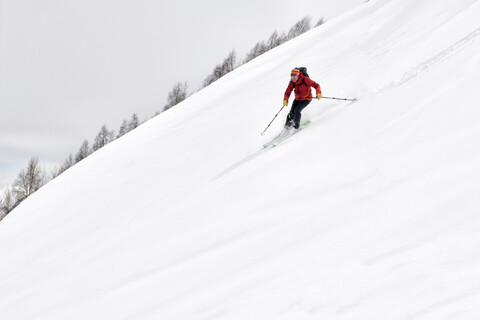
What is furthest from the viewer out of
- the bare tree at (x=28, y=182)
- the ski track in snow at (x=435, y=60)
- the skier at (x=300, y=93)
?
the bare tree at (x=28, y=182)

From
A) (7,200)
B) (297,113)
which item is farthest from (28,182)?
(297,113)

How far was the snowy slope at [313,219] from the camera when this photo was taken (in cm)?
232

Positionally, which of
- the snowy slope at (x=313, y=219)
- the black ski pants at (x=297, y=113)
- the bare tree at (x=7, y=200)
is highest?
the bare tree at (x=7, y=200)

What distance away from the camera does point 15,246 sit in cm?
979

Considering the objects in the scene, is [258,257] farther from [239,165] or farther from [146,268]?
[239,165]

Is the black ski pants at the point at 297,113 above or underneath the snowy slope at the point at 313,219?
above

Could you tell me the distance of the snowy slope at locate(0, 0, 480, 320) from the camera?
2.32 meters

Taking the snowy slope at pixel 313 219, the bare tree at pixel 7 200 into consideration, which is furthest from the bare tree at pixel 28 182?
the snowy slope at pixel 313 219

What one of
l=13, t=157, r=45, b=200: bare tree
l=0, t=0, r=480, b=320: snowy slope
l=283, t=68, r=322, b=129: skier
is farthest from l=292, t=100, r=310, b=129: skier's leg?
l=13, t=157, r=45, b=200: bare tree

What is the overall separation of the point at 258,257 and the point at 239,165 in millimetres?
4306

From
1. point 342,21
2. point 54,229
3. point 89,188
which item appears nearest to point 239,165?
point 54,229

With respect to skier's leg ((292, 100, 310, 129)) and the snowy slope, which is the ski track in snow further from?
skier's leg ((292, 100, 310, 129))

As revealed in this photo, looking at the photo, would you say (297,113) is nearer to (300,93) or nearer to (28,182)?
(300,93)

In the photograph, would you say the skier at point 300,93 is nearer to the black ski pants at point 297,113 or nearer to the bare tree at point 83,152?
the black ski pants at point 297,113
